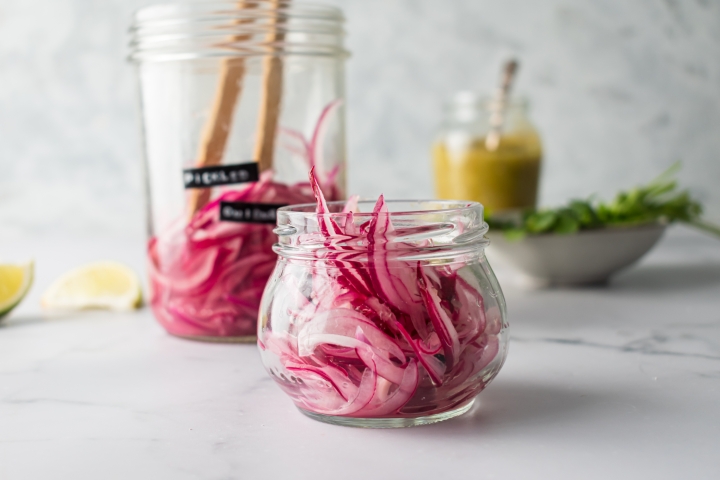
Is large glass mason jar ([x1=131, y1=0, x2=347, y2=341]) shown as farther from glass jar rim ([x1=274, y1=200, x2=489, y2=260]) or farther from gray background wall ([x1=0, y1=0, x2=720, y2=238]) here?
gray background wall ([x1=0, y1=0, x2=720, y2=238])

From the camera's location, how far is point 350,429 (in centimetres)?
Answer: 51

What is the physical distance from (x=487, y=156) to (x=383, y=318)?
3.00 feet

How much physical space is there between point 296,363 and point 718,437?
0.28 m

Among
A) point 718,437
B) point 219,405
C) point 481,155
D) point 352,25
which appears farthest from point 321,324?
point 352,25

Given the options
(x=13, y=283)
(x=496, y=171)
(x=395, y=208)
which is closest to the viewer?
(x=395, y=208)

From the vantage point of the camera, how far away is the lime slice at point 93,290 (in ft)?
3.22

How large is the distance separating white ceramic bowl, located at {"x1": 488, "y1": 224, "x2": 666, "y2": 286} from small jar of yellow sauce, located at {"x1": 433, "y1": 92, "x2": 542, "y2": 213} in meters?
0.28

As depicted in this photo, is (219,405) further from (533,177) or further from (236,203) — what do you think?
(533,177)

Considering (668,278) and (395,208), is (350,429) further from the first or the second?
(668,278)

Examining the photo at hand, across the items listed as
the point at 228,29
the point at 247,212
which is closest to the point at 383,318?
the point at 247,212

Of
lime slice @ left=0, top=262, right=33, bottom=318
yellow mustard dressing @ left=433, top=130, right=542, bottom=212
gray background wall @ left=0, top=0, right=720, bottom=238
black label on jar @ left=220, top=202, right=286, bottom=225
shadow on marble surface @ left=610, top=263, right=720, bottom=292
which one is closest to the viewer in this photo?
black label on jar @ left=220, top=202, right=286, bottom=225

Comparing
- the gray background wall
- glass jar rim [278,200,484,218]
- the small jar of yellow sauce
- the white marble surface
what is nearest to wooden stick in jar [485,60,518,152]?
the small jar of yellow sauce

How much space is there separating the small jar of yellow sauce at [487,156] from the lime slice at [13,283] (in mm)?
742

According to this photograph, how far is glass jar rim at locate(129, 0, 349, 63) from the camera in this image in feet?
2.47
